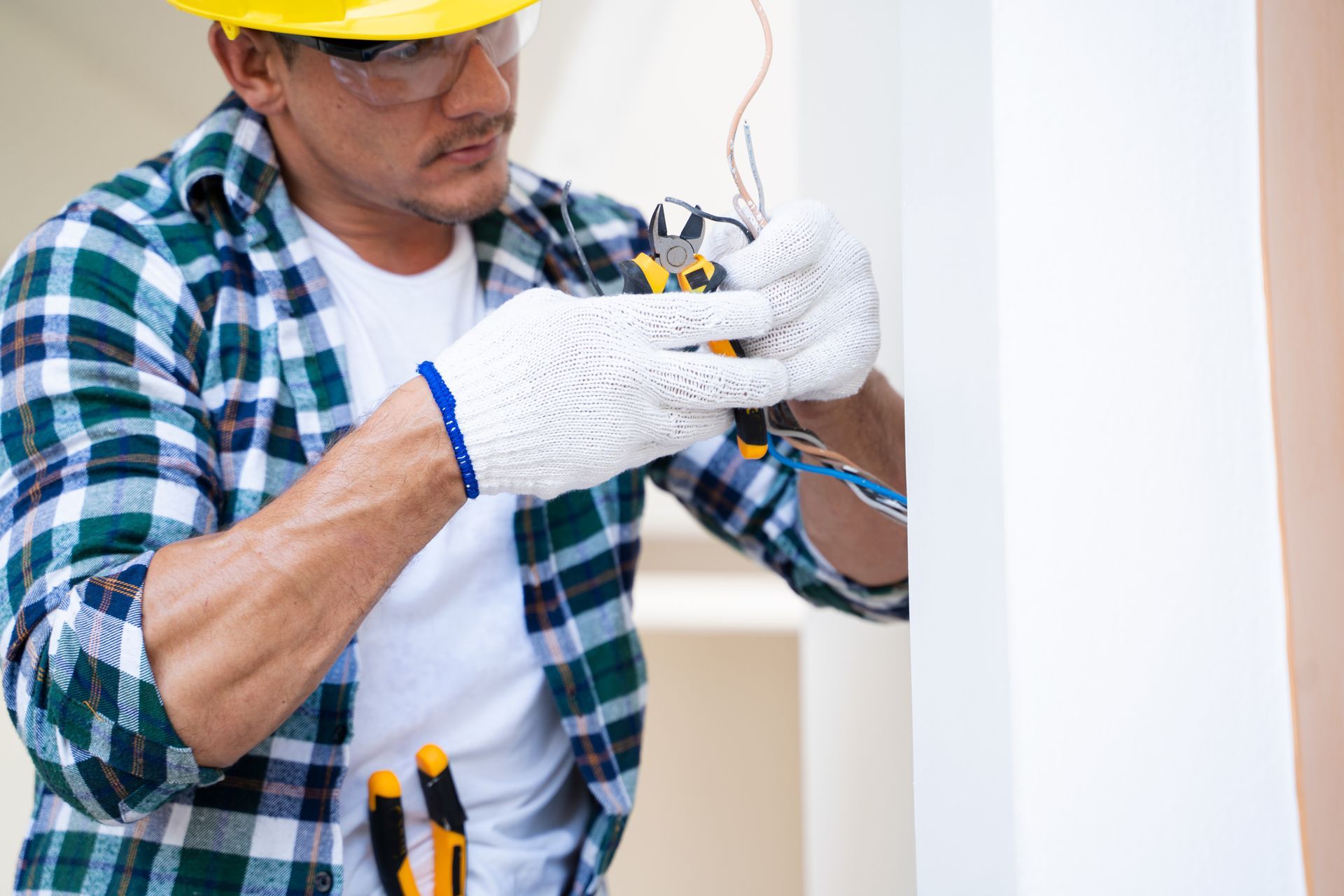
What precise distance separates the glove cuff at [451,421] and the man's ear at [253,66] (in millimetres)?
493

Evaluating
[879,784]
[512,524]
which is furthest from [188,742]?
[879,784]

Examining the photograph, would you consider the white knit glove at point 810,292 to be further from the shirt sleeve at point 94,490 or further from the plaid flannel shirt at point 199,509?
the shirt sleeve at point 94,490

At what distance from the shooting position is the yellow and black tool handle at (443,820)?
100cm

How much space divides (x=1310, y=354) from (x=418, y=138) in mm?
826

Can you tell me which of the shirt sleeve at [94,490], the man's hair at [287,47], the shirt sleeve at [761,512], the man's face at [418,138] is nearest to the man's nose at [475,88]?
the man's face at [418,138]

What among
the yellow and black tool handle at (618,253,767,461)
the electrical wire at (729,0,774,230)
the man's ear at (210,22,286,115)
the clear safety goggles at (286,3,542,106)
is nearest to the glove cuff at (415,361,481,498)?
the yellow and black tool handle at (618,253,767,461)

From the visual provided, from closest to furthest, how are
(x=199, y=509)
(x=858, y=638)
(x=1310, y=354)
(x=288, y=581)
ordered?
(x=1310, y=354)
(x=288, y=581)
(x=199, y=509)
(x=858, y=638)

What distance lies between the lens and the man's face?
105cm

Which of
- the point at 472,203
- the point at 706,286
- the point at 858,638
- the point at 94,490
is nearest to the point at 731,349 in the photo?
the point at 706,286

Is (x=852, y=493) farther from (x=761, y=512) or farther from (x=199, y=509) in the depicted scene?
(x=199, y=509)

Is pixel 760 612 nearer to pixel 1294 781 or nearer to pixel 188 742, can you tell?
pixel 188 742

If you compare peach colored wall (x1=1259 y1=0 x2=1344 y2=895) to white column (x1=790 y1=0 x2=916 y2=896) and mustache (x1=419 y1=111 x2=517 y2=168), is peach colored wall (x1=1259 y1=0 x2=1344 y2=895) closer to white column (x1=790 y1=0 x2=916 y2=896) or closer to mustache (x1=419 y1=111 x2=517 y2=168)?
white column (x1=790 y1=0 x2=916 y2=896)

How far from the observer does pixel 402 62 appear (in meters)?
1.01

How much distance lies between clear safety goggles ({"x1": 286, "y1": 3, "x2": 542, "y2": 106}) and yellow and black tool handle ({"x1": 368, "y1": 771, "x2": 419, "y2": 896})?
658 millimetres
